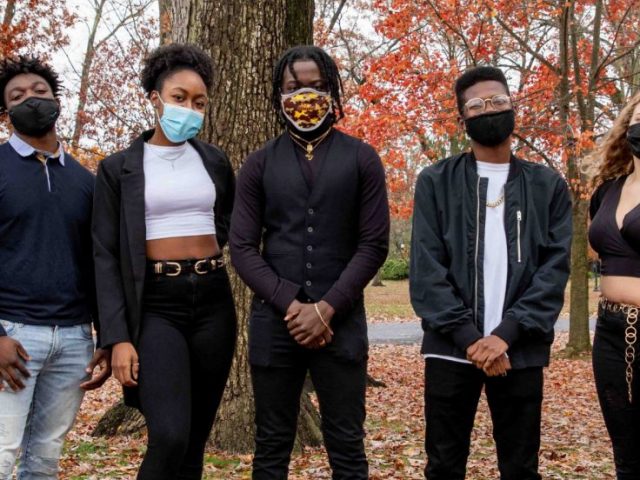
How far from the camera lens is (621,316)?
435cm

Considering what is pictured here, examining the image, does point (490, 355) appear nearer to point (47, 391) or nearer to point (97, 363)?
point (97, 363)

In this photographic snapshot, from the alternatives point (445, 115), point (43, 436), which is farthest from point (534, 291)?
point (445, 115)

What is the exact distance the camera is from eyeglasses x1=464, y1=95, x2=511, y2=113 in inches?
171

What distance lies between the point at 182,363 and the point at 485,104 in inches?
85.5

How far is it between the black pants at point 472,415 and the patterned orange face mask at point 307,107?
1461mm

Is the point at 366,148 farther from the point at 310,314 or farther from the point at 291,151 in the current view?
the point at 310,314

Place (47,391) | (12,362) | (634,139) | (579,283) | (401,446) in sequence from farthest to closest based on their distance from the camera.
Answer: (579,283) < (401,446) < (634,139) < (47,391) < (12,362)

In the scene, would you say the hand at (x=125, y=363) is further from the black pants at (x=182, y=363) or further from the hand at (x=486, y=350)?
the hand at (x=486, y=350)

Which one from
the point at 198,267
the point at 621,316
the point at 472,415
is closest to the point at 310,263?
the point at 198,267

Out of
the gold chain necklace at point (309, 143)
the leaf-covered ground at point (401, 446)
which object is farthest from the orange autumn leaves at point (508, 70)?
the gold chain necklace at point (309, 143)

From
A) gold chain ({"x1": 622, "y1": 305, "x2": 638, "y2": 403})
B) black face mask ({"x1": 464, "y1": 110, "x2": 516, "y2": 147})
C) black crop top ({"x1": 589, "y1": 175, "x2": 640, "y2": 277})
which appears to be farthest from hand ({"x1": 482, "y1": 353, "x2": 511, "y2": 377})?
black face mask ({"x1": 464, "y1": 110, "x2": 516, "y2": 147})

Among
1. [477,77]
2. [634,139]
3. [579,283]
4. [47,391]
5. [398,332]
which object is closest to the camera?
[47,391]

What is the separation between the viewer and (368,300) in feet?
115

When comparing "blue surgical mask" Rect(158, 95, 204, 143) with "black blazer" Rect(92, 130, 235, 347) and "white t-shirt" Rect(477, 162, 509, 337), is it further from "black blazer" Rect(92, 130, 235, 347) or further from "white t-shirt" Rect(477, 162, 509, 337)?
"white t-shirt" Rect(477, 162, 509, 337)
